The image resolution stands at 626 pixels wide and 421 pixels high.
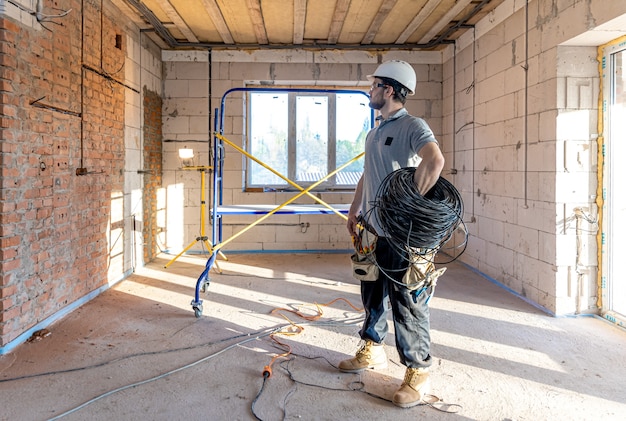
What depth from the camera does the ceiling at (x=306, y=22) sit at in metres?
4.66

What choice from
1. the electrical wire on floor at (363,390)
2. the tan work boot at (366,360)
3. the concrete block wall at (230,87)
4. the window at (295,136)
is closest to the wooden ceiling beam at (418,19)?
the concrete block wall at (230,87)

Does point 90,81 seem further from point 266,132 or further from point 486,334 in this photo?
point 486,334

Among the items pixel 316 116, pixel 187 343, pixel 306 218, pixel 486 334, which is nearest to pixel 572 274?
pixel 486 334

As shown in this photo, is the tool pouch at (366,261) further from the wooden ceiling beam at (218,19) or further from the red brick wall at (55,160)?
the wooden ceiling beam at (218,19)

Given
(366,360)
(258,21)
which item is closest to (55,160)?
(366,360)

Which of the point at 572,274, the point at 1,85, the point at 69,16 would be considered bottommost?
the point at 572,274

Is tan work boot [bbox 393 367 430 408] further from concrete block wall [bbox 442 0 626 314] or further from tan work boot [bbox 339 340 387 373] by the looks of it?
concrete block wall [bbox 442 0 626 314]

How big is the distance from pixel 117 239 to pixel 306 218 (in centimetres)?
256

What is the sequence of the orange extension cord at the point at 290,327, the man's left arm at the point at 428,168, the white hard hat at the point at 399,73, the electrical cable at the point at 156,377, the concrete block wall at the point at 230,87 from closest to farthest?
the man's left arm at the point at 428,168
the electrical cable at the point at 156,377
the white hard hat at the point at 399,73
the orange extension cord at the point at 290,327
the concrete block wall at the point at 230,87

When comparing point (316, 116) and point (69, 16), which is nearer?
point (69, 16)

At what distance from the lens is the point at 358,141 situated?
21.6 feet

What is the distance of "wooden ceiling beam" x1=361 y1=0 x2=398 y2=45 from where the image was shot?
4641 mm

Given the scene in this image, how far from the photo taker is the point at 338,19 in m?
5.10

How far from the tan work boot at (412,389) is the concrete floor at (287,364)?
0.04 m
